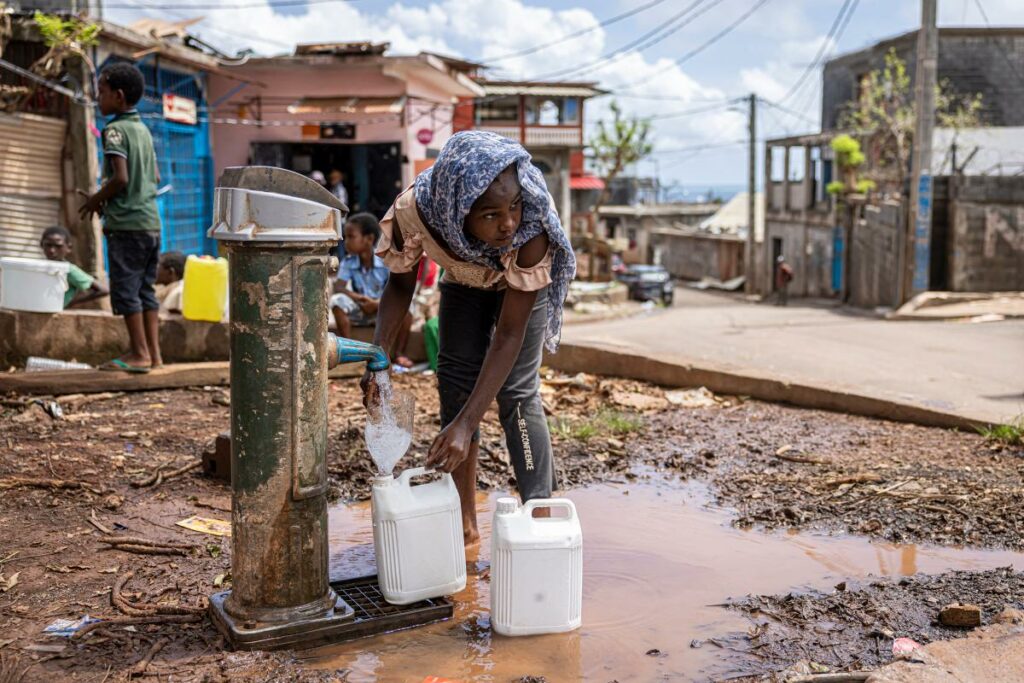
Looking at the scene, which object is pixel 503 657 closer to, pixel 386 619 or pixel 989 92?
pixel 386 619

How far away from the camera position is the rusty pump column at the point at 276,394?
8.05ft

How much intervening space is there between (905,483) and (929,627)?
1.35m

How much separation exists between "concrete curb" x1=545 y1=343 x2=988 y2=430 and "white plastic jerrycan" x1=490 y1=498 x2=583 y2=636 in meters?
2.95

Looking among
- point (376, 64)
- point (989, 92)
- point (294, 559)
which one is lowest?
point (294, 559)

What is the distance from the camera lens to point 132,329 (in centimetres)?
531

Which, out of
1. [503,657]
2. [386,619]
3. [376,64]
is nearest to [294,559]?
[386,619]

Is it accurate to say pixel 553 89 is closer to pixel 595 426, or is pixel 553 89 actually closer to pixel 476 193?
pixel 595 426

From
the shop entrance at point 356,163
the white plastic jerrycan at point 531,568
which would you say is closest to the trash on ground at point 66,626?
the white plastic jerrycan at point 531,568

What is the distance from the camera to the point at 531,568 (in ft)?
8.65

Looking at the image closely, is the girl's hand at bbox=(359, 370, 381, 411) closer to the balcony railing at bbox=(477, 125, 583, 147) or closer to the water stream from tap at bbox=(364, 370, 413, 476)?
the water stream from tap at bbox=(364, 370, 413, 476)

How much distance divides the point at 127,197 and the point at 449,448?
3.18 m

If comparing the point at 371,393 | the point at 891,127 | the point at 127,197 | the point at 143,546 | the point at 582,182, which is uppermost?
the point at 891,127

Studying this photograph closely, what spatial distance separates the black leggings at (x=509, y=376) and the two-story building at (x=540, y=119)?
3001 cm

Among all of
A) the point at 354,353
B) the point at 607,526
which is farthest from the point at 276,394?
the point at 607,526
